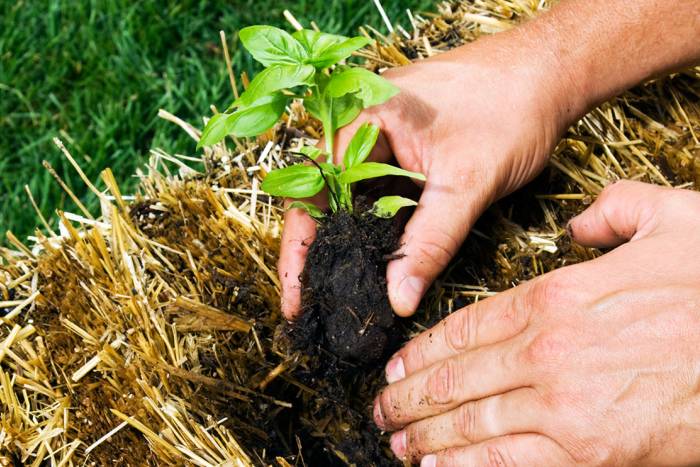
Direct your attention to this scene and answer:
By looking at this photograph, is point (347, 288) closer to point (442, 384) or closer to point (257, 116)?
point (442, 384)

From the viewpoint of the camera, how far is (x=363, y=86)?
145 centimetres

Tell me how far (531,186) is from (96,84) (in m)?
2.09

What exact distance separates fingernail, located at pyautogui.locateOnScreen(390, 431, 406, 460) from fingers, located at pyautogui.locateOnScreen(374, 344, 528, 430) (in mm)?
21

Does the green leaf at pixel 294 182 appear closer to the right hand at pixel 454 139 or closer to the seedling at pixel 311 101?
the seedling at pixel 311 101

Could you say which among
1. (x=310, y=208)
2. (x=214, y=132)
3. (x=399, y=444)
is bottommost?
(x=399, y=444)

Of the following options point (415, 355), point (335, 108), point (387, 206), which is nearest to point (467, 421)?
point (415, 355)

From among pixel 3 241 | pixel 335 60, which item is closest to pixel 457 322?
pixel 335 60

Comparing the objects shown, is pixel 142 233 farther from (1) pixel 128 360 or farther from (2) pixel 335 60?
(2) pixel 335 60

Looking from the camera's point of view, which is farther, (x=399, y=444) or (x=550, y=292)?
(x=399, y=444)

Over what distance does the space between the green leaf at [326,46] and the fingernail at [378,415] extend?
32.0 inches

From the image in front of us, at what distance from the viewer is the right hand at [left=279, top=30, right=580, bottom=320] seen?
5.46ft

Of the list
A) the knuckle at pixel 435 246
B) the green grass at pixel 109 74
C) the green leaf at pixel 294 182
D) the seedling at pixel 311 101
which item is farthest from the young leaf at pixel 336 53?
the green grass at pixel 109 74

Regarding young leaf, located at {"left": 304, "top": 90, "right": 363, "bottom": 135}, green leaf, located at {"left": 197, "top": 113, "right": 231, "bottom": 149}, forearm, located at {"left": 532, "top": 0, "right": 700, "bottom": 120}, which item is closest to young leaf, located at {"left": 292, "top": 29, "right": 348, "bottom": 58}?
young leaf, located at {"left": 304, "top": 90, "right": 363, "bottom": 135}

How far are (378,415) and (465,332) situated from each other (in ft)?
0.97
